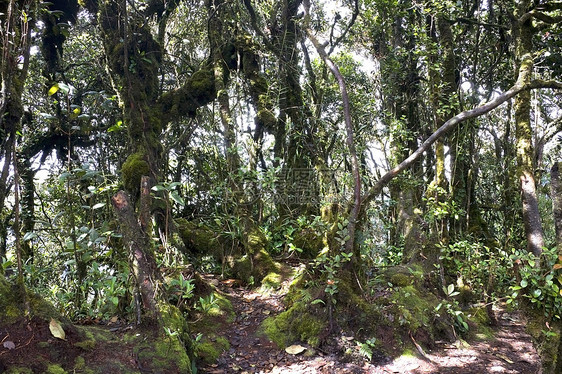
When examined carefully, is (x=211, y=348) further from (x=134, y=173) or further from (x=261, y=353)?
(x=134, y=173)

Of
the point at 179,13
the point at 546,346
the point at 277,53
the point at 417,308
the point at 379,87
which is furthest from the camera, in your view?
the point at 379,87

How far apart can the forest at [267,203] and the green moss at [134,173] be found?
2 cm

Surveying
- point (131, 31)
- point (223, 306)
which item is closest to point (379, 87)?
point (131, 31)

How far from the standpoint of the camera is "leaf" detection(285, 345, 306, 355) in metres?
4.27

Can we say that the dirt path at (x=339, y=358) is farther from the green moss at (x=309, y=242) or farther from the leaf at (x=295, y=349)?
the green moss at (x=309, y=242)

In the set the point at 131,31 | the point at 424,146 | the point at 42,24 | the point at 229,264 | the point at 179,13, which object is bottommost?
the point at 229,264

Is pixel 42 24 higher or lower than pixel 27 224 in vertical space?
higher

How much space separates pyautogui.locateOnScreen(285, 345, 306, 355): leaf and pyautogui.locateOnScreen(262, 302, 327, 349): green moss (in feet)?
0.35

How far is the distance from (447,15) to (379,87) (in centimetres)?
323

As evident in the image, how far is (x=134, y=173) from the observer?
5.50 meters

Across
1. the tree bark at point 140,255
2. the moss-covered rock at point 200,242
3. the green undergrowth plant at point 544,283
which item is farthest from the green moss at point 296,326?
the green undergrowth plant at point 544,283

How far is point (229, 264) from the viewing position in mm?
6320

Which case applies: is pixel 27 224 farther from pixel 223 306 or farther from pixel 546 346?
pixel 546 346

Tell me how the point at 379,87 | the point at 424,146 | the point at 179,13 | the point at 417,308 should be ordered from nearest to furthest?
the point at 424,146, the point at 417,308, the point at 179,13, the point at 379,87
